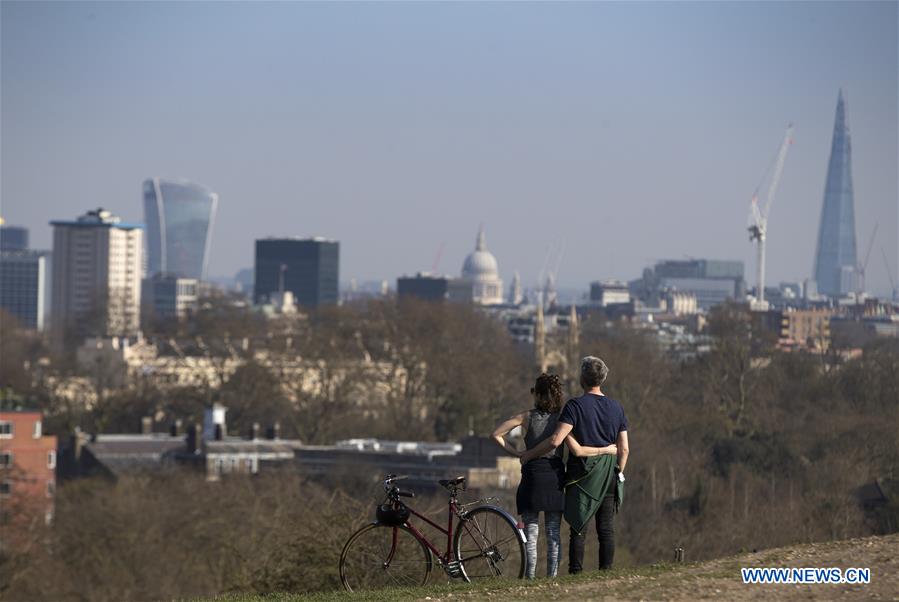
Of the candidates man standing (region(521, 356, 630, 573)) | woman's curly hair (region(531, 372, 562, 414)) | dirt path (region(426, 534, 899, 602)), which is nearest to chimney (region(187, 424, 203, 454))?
man standing (region(521, 356, 630, 573))

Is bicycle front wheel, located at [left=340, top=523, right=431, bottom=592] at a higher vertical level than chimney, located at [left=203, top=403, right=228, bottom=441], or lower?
higher

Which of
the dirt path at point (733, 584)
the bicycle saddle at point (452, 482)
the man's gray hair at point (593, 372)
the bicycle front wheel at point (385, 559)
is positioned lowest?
Result: the bicycle front wheel at point (385, 559)

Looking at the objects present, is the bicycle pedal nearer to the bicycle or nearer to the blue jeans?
the bicycle

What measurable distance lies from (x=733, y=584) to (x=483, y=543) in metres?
3.04

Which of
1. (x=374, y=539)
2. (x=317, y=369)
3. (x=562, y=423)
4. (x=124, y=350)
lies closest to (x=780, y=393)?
(x=317, y=369)

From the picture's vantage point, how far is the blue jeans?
17.3 metres

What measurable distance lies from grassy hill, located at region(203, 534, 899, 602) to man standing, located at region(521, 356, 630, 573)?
22.6 inches

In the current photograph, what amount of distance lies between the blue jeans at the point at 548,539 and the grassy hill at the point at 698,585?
47cm

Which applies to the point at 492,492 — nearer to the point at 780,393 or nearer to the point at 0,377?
the point at 780,393

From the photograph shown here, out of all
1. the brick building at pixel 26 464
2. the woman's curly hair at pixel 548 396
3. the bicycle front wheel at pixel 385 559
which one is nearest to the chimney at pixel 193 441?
the brick building at pixel 26 464

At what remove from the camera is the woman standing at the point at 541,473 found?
17109 millimetres

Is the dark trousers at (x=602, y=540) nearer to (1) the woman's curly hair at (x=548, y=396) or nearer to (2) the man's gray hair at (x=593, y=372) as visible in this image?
(1) the woman's curly hair at (x=548, y=396)

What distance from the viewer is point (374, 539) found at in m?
21.9

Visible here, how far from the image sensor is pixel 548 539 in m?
17.4
